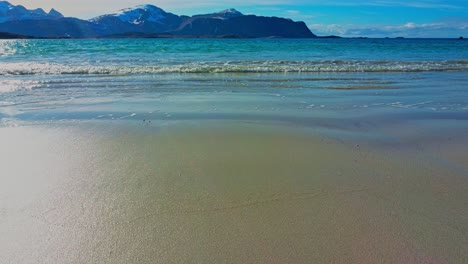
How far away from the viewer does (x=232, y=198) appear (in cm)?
334

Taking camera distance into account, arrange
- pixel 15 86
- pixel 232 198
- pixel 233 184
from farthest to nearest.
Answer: pixel 15 86 < pixel 233 184 < pixel 232 198

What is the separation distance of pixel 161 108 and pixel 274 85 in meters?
4.69

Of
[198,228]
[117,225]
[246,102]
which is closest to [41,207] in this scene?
[117,225]

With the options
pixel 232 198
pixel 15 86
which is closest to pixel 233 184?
pixel 232 198

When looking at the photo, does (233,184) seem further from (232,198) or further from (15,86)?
(15,86)

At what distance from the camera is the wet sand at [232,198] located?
2.57 metres

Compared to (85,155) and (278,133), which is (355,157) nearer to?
(278,133)

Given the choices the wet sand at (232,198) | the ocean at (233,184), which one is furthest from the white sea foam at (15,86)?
the wet sand at (232,198)

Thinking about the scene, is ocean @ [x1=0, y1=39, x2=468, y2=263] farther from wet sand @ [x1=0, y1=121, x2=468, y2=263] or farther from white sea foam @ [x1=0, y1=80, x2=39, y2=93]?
white sea foam @ [x1=0, y1=80, x2=39, y2=93]

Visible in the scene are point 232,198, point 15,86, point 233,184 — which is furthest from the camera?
point 15,86

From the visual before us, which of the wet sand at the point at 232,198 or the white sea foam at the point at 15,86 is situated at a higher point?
the white sea foam at the point at 15,86

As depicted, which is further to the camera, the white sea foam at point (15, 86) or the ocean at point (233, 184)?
the white sea foam at point (15, 86)

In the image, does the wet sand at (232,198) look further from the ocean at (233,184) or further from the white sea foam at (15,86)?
the white sea foam at (15,86)

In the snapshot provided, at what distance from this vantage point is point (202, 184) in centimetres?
365
